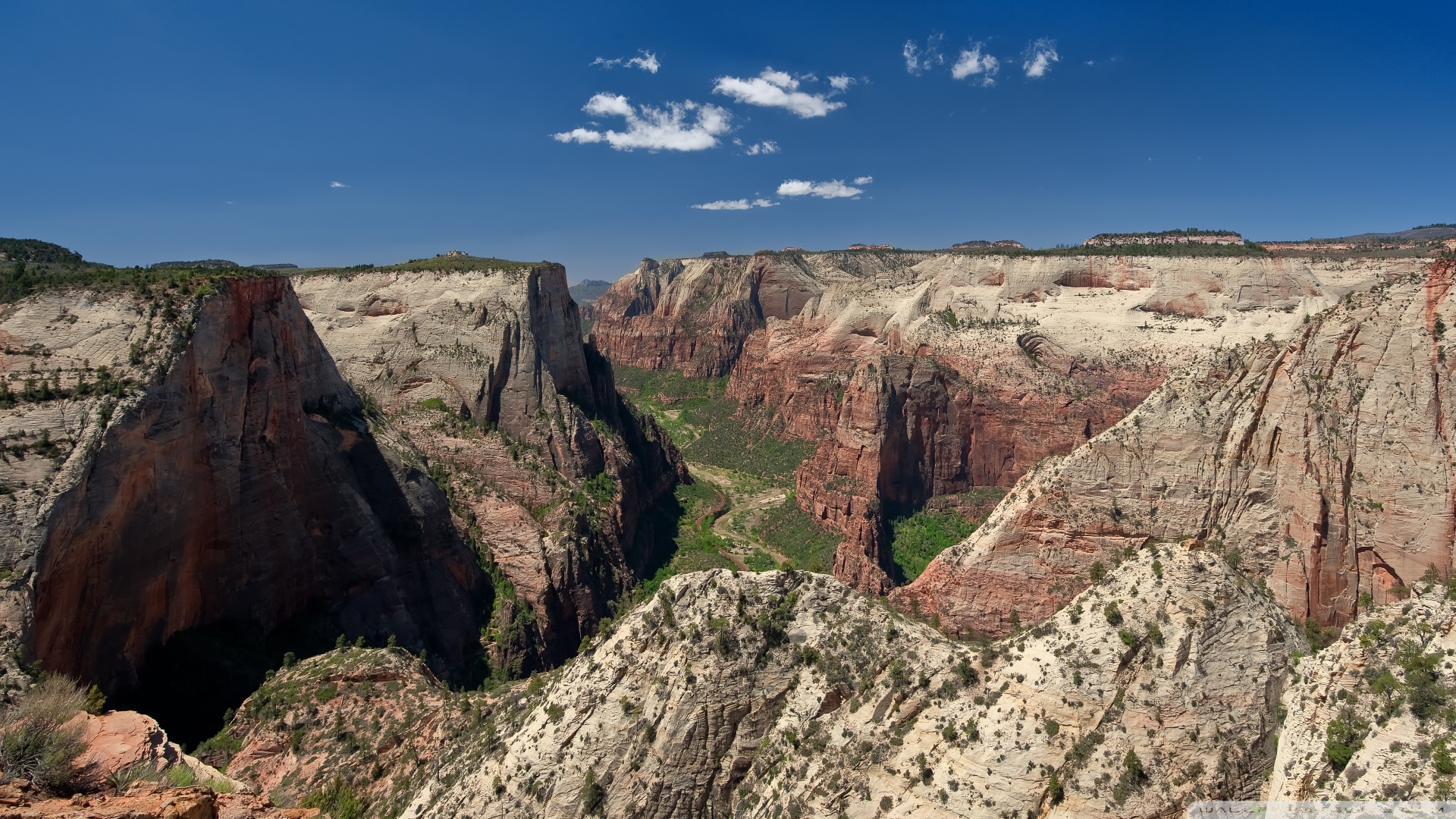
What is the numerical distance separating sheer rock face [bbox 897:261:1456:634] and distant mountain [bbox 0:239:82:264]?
56419 mm

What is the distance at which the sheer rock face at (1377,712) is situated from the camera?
12.5 m

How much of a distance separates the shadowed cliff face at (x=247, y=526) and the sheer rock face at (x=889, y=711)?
48.7 feet

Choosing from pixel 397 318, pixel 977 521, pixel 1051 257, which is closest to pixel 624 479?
pixel 397 318

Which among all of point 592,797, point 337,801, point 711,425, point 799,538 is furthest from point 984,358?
point 337,801

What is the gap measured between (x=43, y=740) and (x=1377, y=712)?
1125 inches

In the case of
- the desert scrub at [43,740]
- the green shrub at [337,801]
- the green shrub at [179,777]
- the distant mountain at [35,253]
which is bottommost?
the green shrub at [337,801]

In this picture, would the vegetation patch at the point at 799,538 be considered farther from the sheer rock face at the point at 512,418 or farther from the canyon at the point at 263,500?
the canyon at the point at 263,500

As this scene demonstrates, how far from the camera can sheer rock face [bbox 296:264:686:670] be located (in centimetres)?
4697

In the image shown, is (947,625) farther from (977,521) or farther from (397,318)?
(397,318)

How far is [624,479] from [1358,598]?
50962mm

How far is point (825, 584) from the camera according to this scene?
21.9 m

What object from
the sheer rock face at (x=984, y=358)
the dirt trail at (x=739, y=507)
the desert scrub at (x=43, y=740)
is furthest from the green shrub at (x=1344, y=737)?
the dirt trail at (x=739, y=507)

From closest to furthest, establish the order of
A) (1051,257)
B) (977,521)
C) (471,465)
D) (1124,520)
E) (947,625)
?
(1124,520), (947,625), (471,465), (977,521), (1051,257)

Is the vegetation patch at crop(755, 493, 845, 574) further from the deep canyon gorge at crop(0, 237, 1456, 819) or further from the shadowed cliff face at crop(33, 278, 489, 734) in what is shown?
the shadowed cliff face at crop(33, 278, 489, 734)
